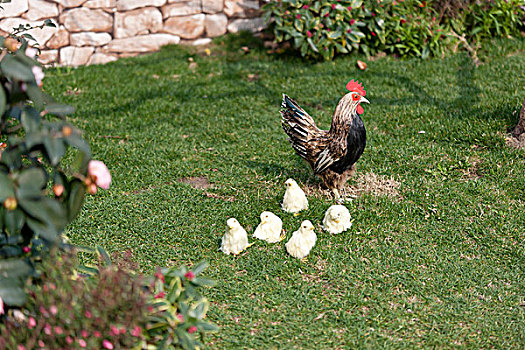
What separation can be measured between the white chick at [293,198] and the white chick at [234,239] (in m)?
0.49

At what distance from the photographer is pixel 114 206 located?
407cm

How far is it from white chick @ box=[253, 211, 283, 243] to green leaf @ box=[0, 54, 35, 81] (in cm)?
185

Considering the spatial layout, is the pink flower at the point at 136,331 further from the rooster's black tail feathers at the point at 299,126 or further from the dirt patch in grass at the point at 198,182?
the dirt patch in grass at the point at 198,182

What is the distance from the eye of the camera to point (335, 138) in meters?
3.76

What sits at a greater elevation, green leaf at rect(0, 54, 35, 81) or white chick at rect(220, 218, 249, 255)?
green leaf at rect(0, 54, 35, 81)

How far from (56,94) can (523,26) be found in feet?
18.7

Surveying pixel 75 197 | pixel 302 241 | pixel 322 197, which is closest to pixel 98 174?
pixel 75 197

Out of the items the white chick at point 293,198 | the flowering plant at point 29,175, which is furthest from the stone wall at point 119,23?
the flowering plant at point 29,175

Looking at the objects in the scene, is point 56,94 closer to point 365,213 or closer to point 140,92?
point 140,92

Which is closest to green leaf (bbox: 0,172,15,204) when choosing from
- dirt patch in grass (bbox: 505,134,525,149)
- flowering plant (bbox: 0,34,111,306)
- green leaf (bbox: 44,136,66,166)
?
flowering plant (bbox: 0,34,111,306)

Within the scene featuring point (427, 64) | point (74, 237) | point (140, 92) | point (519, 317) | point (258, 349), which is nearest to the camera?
point (258, 349)

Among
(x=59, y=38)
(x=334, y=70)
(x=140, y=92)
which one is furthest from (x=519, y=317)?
(x=59, y=38)

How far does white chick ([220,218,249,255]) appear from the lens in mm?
3433

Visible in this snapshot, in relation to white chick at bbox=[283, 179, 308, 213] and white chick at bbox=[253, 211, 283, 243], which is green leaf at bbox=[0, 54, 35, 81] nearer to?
white chick at bbox=[253, 211, 283, 243]
